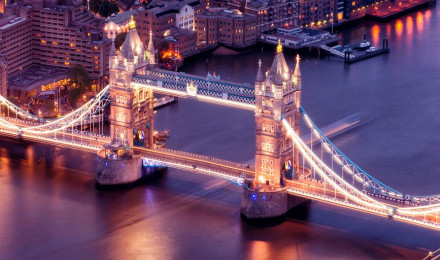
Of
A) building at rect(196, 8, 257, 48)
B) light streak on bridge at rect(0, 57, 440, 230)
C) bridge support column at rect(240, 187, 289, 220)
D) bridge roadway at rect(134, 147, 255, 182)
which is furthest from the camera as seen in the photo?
building at rect(196, 8, 257, 48)

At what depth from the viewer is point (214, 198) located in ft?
289

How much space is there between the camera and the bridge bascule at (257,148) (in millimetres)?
83250

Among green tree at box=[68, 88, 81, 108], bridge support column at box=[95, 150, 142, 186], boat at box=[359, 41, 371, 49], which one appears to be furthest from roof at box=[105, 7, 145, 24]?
bridge support column at box=[95, 150, 142, 186]

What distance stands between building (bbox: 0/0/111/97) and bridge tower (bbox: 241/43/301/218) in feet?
102

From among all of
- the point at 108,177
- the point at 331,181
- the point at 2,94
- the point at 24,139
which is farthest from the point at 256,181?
the point at 2,94

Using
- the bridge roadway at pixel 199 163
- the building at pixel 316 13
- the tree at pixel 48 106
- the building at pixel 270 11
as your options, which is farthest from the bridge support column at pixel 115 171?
the building at pixel 316 13

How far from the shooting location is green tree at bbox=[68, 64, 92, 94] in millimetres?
109625

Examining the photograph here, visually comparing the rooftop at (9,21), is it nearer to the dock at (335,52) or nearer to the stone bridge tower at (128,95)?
the stone bridge tower at (128,95)

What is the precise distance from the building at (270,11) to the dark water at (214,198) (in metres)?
18.4

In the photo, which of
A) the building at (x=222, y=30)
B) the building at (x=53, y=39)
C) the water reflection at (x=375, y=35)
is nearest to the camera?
the building at (x=53, y=39)

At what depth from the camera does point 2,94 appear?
10575 centimetres

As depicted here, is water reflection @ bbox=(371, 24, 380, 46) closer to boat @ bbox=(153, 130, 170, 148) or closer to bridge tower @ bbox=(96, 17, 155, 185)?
boat @ bbox=(153, 130, 170, 148)

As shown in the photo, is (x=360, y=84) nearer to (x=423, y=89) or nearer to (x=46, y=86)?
(x=423, y=89)

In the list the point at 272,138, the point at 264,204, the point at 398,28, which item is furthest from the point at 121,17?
the point at 264,204
